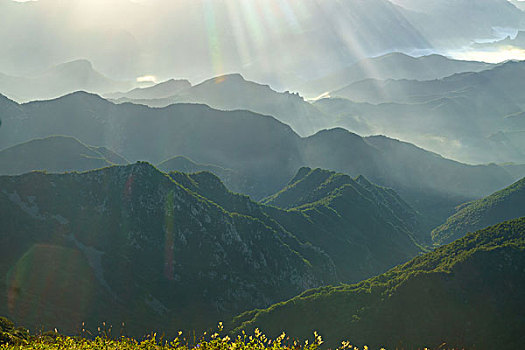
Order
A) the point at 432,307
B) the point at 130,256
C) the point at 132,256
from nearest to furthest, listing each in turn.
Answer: the point at 432,307
the point at 130,256
the point at 132,256

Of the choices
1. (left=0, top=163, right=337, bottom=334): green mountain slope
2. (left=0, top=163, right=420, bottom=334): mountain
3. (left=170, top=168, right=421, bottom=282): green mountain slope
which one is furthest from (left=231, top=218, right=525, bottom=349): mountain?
(left=170, top=168, right=421, bottom=282): green mountain slope

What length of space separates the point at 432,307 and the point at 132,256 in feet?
252

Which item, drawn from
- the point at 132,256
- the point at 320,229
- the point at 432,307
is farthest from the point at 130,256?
the point at 320,229

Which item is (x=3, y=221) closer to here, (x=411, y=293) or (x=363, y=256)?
(x=411, y=293)

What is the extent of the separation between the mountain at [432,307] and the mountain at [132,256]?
75.9 ft

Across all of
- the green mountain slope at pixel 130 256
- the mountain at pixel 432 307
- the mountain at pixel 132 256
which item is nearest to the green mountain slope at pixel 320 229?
the mountain at pixel 132 256

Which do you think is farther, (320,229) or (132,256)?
(320,229)

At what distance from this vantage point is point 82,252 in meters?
102

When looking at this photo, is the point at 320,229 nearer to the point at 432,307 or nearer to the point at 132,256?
the point at 132,256

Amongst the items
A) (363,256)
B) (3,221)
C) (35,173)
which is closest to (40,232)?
(3,221)

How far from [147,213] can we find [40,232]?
2875cm

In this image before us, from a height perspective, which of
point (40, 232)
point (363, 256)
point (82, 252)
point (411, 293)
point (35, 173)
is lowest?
point (363, 256)

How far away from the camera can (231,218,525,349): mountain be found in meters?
65.3

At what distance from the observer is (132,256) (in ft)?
352
